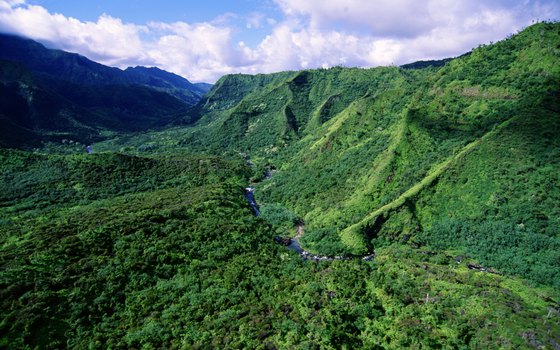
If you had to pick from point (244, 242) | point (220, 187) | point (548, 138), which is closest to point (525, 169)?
point (548, 138)

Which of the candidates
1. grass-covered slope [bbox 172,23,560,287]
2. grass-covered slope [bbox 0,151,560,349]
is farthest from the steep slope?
grass-covered slope [bbox 0,151,560,349]

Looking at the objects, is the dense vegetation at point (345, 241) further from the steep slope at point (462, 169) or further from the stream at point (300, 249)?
the stream at point (300, 249)

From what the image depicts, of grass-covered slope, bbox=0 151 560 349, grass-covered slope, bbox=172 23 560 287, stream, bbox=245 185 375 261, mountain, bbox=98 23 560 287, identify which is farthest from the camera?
stream, bbox=245 185 375 261

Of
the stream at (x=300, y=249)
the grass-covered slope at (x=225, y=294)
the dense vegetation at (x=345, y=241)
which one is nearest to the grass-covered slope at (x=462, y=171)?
the dense vegetation at (x=345, y=241)

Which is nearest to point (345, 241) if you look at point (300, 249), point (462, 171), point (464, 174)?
point (300, 249)

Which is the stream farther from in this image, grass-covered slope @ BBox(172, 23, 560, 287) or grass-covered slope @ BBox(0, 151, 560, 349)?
grass-covered slope @ BBox(0, 151, 560, 349)

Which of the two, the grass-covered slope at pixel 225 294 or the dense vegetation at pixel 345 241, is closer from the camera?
the grass-covered slope at pixel 225 294

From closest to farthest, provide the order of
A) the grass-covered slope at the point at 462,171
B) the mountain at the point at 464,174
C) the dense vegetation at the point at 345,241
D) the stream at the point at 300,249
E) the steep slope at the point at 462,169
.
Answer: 1. the dense vegetation at the point at 345,241
2. the mountain at the point at 464,174
3. the grass-covered slope at the point at 462,171
4. the steep slope at the point at 462,169
5. the stream at the point at 300,249
